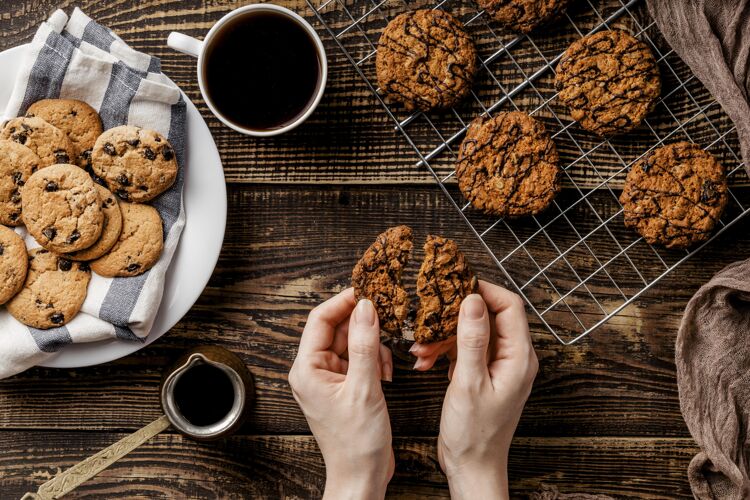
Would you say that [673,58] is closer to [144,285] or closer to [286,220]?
[286,220]

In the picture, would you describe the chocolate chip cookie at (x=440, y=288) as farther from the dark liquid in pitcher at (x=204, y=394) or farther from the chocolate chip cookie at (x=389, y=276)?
the dark liquid in pitcher at (x=204, y=394)

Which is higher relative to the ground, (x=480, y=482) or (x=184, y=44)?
(x=184, y=44)

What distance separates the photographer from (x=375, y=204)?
155 cm

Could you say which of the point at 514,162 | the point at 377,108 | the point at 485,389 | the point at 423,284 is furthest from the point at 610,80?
the point at 485,389

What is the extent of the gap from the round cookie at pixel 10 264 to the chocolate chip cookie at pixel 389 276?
0.78m

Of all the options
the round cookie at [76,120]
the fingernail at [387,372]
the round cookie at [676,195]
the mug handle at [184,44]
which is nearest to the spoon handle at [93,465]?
the fingernail at [387,372]

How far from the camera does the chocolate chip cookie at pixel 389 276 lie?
1283mm

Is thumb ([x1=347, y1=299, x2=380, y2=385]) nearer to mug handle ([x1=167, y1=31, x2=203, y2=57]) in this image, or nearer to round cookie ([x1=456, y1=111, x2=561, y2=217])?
round cookie ([x1=456, y1=111, x2=561, y2=217])

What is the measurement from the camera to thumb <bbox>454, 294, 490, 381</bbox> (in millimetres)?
1187

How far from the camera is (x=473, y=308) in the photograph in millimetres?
1200

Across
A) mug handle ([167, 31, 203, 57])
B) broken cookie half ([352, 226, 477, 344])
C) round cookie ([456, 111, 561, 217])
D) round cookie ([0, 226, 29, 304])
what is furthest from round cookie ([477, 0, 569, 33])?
round cookie ([0, 226, 29, 304])

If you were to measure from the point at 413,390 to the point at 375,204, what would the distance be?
1.62ft

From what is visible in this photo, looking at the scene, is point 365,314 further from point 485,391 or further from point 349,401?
point 485,391

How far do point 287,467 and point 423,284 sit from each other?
680mm
